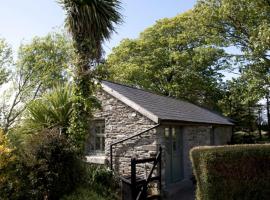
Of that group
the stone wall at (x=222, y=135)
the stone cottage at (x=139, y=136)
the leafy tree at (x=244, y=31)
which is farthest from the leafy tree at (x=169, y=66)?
the stone cottage at (x=139, y=136)

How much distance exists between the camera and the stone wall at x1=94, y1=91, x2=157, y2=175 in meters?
11.7

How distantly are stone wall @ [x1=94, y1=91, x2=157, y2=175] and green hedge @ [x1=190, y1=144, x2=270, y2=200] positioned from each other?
4057 millimetres

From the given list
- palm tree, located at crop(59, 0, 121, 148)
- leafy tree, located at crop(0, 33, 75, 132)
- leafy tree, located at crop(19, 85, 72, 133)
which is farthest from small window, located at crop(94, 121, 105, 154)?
leafy tree, located at crop(0, 33, 75, 132)

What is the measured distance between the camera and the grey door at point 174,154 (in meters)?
A: 12.6

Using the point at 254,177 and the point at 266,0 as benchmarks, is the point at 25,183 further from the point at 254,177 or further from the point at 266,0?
the point at 266,0

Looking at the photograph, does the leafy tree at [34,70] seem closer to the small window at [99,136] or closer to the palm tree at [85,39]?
the small window at [99,136]

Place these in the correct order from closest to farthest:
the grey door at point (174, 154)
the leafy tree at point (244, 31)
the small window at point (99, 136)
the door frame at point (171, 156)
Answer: the door frame at point (171, 156), the grey door at point (174, 154), the small window at point (99, 136), the leafy tree at point (244, 31)

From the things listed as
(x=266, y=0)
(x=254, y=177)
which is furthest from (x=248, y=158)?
(x=266, y=0)

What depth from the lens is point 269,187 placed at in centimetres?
729

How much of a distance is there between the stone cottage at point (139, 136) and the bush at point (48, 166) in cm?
400

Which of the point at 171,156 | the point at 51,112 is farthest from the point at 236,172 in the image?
the point at 51,112

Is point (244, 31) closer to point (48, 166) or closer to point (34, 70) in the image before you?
point (48, 166)

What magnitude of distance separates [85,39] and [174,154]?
595 cm

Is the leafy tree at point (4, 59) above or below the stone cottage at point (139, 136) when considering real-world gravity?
above
